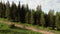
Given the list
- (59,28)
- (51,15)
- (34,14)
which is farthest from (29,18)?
(59,28)

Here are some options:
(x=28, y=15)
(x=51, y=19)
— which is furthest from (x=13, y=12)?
(x=51, y=19)

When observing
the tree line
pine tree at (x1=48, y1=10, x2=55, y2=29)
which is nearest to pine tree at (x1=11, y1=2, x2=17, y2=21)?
the tree line

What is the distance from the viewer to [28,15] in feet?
292

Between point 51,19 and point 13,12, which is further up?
point 13,12

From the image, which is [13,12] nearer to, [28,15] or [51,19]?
[28,15]

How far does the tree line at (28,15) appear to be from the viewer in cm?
8247

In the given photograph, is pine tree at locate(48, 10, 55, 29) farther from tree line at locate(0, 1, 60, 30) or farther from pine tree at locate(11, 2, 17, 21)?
pine tree at locate(11, 2, 17, 21)

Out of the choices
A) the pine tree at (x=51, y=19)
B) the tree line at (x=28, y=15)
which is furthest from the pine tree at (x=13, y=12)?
the pine tree at (x=51, y=19)

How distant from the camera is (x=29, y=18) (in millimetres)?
87500

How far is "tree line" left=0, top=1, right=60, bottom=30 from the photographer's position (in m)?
82.5

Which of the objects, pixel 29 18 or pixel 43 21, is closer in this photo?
pixel 43 21

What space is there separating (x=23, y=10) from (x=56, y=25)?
27.4m

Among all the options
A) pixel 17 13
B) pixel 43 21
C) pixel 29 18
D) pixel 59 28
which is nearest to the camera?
pixel 59 28

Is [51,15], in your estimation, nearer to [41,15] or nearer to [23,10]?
[41,15]
